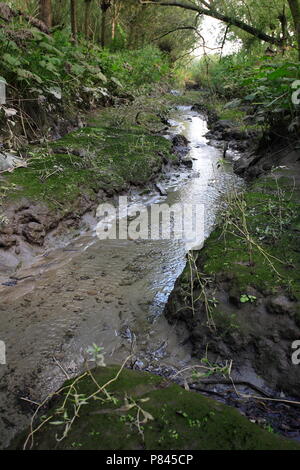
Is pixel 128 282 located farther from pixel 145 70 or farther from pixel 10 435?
pixel 145 70

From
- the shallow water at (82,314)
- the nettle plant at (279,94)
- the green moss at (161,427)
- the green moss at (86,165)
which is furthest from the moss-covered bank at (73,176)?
the green moss at (161,427)

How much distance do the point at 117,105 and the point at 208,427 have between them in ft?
25.1

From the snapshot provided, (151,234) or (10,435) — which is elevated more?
(151,234)

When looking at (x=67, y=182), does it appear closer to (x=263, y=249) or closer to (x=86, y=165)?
(x=86, y=165)

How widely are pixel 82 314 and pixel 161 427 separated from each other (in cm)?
153

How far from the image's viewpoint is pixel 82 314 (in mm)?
2914

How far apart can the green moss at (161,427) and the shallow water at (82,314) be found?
0.54 m

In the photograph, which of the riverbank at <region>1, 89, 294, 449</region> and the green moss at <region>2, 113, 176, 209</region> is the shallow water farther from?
the green moss at <region>2, 113, 176, 209</region>

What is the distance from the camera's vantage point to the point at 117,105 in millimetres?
8062

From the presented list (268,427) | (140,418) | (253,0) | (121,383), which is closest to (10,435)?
(121,383)

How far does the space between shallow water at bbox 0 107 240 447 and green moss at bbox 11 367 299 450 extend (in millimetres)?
543

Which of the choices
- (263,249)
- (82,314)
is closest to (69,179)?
(82,314)

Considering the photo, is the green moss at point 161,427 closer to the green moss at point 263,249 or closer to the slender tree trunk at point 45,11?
the green moss at point 263,249

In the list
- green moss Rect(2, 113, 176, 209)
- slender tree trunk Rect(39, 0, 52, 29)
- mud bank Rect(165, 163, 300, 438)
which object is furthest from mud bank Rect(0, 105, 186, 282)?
slender tree trunk Rect(39, 0, 52, 29)
